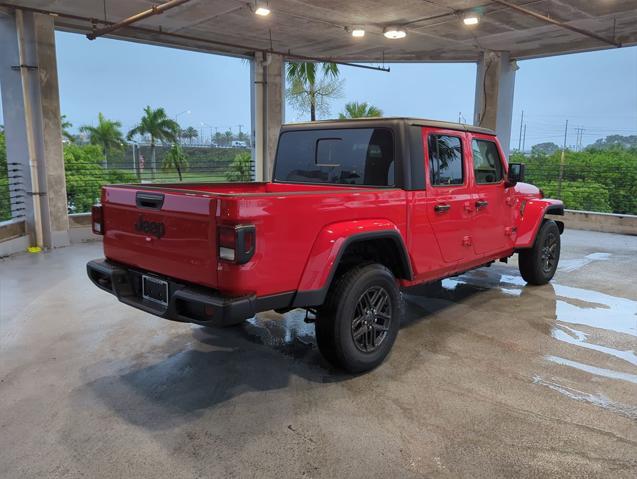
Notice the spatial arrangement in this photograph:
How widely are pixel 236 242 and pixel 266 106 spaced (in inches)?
320

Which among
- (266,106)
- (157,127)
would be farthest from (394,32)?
(157,127)

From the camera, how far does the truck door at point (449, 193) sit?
3.57 metres

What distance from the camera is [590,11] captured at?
6.82m

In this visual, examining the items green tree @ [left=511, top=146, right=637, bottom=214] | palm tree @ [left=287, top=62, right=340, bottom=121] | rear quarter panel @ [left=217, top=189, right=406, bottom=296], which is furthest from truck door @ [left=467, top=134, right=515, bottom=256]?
palm tree @ [left=287, top=62, right=340, bottom=121]

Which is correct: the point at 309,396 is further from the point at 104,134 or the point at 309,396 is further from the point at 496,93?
the point at 104,134

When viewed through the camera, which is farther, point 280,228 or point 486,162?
point 486,162

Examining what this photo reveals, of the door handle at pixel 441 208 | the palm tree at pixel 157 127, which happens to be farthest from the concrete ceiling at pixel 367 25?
the palm tree at pixel 157 127

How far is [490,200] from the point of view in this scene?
14.0 feet

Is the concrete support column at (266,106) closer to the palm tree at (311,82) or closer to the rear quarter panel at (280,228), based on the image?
the palm tree at (311,82)

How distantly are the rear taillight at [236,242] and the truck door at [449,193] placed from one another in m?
1.61

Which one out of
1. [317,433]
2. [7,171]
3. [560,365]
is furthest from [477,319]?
[7,171]

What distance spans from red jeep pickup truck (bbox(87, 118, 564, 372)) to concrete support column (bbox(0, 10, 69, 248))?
4.47 m

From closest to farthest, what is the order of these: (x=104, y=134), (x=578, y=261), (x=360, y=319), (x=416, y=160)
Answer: (x=360, y=319) < (x=416, y=160) < (x=578, y=261) < (x=104, y=134)

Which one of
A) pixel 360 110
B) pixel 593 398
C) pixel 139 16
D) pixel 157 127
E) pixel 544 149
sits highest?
pixel 157 127
